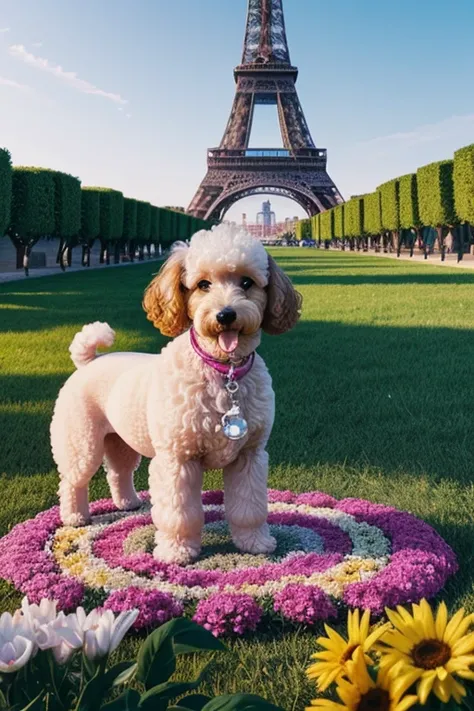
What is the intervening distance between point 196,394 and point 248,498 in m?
0.53

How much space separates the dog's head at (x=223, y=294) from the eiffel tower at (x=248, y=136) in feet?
219

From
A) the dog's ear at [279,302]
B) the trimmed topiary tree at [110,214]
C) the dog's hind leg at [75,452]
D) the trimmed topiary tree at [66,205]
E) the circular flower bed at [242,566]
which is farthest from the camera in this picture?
the trimmed topiary tree at [110,214]

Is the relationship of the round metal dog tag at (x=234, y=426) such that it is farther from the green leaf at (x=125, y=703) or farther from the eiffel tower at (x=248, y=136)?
the eiffel tower at (x=248, y=136)

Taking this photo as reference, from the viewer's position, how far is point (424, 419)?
549 cm

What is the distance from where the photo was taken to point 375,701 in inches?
55.4

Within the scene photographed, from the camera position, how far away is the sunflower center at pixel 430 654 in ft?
4.68

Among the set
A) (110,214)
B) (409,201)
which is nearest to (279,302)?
(110,214)

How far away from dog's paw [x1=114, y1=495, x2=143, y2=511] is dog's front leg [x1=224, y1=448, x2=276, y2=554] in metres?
0.81

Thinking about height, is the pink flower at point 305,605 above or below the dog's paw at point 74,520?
below

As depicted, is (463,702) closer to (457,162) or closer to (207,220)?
(457,162)

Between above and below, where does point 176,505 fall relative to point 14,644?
below

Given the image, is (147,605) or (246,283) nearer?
(147,605)

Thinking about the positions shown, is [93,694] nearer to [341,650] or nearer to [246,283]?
[341,650]

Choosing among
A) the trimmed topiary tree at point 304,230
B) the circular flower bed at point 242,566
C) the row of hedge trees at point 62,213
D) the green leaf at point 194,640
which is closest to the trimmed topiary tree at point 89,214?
the row of hedge trees at point 62,213
